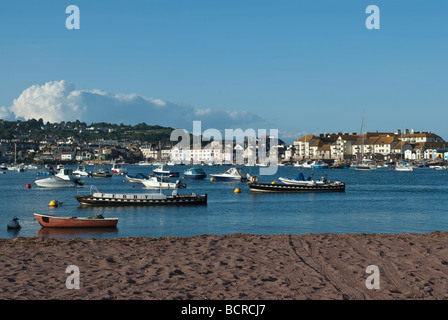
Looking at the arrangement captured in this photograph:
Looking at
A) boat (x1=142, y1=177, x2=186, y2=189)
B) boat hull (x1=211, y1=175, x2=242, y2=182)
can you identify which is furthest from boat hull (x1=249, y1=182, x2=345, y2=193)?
boat hull (x1=211, y1=175, x2=242, y2=182)

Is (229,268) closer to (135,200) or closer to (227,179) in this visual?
(135,200)

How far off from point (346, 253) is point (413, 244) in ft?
10.3

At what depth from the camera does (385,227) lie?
3075cm

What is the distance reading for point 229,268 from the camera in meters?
14.5

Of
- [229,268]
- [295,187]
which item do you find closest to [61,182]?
[295,187]

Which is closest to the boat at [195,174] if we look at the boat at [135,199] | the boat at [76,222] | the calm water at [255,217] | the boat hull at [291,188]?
the boat hull at [291,188]

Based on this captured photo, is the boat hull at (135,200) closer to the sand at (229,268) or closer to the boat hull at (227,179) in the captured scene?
the sand at (229,268)

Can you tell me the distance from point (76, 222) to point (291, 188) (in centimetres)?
3692

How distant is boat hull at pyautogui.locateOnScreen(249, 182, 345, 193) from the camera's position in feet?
198

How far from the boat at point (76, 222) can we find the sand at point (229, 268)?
7.98 metres

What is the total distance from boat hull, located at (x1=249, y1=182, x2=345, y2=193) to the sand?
3994 cm

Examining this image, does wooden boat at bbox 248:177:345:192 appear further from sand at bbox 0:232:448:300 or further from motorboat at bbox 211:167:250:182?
sand at bbox 0:232:448:300
